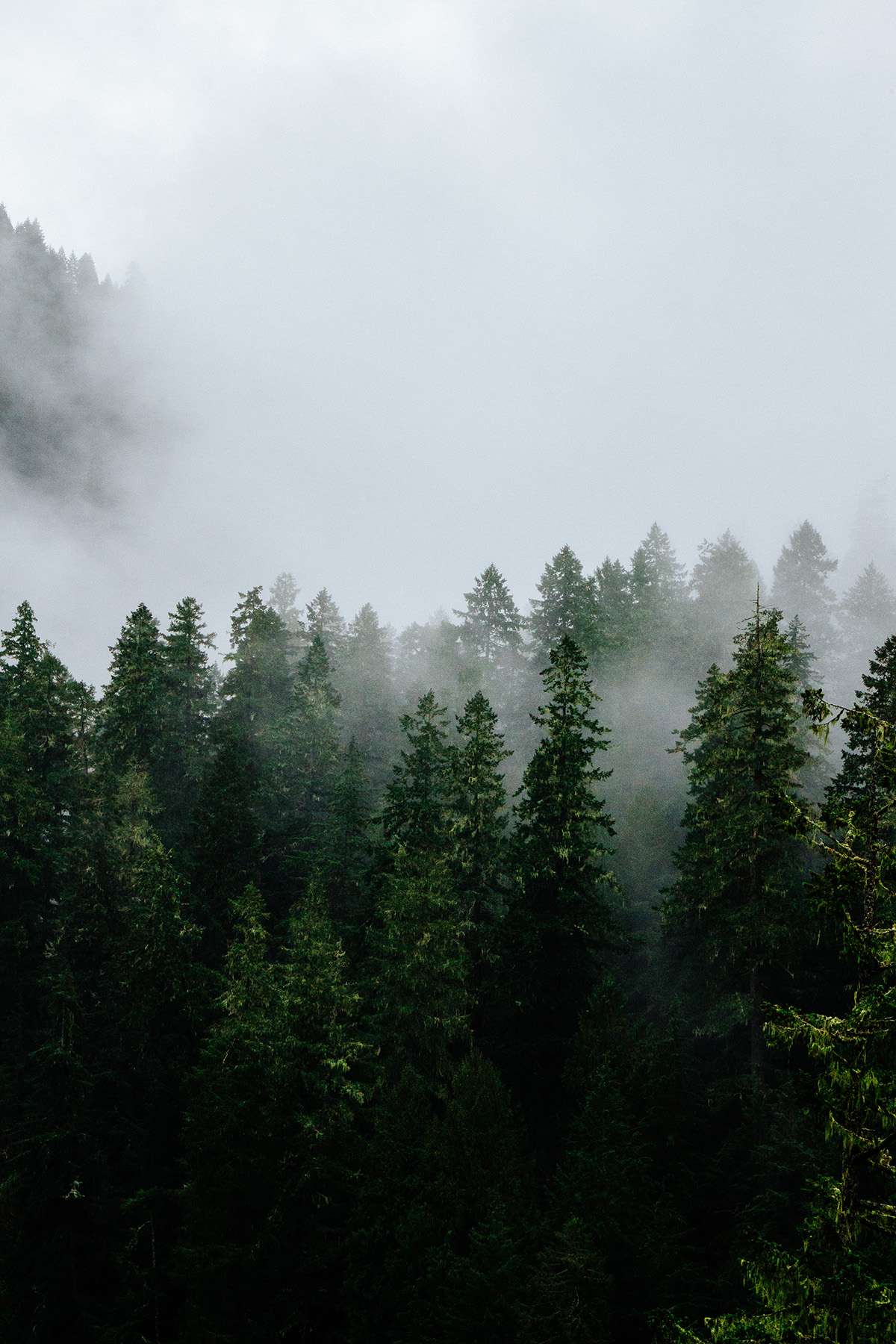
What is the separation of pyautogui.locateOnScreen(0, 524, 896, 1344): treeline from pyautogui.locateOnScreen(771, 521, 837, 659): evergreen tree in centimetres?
4999

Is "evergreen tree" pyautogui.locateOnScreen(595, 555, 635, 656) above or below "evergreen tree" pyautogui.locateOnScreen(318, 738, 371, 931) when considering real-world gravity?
above

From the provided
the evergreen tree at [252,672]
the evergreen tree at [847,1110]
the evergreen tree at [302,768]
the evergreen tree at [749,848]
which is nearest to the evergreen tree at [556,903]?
the evergreen tree at [749,848]

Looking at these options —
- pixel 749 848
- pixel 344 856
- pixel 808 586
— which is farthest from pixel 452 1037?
pixel 808 586

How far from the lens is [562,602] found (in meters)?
64.1

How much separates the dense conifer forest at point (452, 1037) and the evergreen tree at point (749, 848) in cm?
12

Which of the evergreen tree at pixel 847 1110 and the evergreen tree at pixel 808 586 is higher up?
the evergreen tree at pixel 808 586

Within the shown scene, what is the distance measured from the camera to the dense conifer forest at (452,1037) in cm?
1194

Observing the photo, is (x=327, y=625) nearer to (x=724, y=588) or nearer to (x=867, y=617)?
(x=724, y=588)

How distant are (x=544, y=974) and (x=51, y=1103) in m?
15.0

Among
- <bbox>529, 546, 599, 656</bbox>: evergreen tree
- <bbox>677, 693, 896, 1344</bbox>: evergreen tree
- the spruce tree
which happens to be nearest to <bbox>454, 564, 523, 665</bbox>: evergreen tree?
<bbox>529, 546, 599, 656</bbox>: evergreen tree

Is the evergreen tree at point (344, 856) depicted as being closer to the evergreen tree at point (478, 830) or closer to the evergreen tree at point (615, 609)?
the evergreen tree at point (478, 830)

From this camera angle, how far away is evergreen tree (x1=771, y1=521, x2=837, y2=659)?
86.9 m

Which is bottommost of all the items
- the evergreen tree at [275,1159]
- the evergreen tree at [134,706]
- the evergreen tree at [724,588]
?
the evergreen tree at [275,1159]

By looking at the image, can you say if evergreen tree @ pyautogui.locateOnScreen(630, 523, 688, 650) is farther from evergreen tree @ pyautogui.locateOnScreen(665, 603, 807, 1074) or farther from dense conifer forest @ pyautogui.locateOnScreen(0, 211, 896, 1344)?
evergreen tree @ pyautogui.locateOnScreen(665, 603, 807, 1074)
